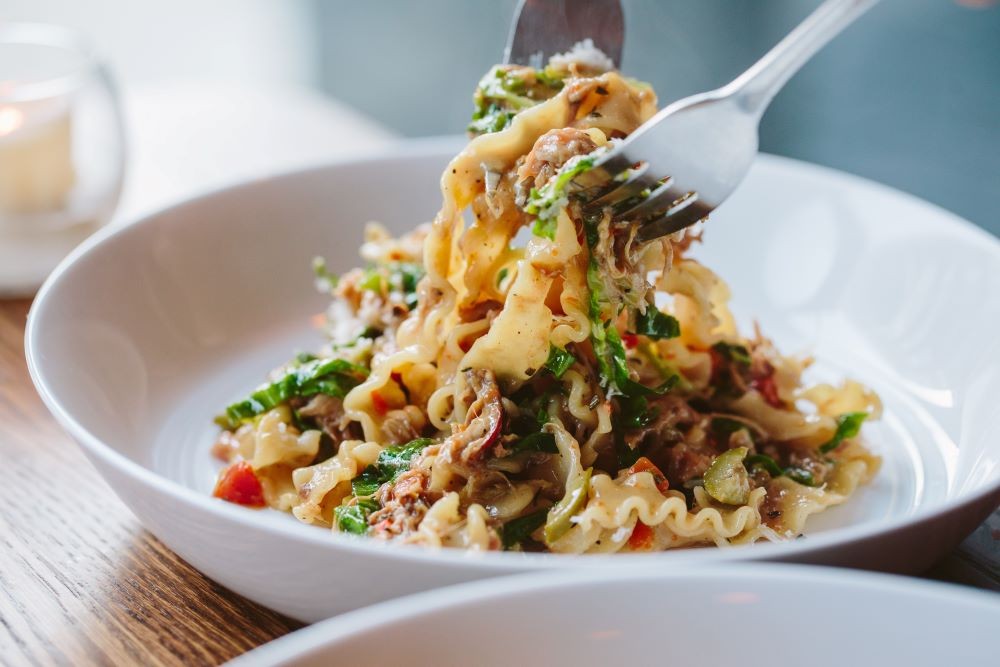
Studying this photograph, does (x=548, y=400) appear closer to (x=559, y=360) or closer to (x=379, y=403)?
(x=559, y=360)

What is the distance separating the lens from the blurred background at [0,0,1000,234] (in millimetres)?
5047

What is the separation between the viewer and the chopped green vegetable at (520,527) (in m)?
2.19

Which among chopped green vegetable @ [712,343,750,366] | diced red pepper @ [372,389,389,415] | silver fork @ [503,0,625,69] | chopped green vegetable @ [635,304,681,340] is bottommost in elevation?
diced red pepper @ [372,389,389,415]

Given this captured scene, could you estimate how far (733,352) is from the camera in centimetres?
290

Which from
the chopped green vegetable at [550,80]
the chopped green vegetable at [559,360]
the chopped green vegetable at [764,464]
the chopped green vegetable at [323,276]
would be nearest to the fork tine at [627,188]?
the chopped green vegetable at [559,360]

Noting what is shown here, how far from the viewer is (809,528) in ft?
7.81

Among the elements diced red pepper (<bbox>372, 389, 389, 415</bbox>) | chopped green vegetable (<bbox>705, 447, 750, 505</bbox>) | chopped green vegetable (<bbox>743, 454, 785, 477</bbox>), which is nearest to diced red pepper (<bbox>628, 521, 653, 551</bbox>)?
chopped green vegetable (<bbox>705, 447, 750, 505</bbox>)

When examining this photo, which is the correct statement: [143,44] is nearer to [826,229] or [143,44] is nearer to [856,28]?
[856,28]

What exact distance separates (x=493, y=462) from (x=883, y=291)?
5.41ft

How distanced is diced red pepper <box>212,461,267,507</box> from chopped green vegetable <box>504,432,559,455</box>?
697 millimetres

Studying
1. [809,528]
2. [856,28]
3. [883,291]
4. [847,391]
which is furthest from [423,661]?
[856,28]

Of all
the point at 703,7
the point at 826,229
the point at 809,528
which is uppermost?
the point at 703,7

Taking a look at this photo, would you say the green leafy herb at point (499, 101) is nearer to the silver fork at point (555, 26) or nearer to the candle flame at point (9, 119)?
the silver fork at point (555, 26)

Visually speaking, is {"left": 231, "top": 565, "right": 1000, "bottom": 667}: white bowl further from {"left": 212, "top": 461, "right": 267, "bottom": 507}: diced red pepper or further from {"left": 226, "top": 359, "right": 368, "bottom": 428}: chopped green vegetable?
{"left": 226, "top": 359, "right": 368, "bottom": 428}: chopped green vegetable
